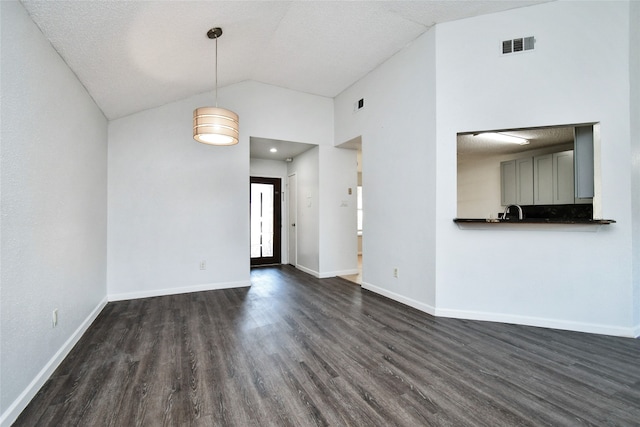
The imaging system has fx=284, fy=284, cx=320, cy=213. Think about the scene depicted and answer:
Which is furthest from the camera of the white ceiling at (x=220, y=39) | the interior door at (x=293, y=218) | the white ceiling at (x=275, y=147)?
the interior door at (x=293, y=218)

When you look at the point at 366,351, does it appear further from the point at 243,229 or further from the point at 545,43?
the point at 545,43

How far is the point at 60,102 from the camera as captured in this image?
7.66 ft

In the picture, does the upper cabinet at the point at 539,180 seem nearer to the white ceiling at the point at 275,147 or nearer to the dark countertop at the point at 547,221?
the dark countertop at the point at 547,221

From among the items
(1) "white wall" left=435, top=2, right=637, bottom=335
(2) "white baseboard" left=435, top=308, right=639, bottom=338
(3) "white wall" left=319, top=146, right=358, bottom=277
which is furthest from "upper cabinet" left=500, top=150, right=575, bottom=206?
(3) "white wall" left=319, top=146, right=358, bottom=277

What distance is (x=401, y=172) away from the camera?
→ 3.78 metres

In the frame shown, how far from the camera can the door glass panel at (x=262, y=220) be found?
251 inches

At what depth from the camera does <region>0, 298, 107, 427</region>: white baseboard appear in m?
1.57

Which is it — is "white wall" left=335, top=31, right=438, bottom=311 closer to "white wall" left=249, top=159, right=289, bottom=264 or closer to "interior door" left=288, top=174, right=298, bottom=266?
"interior door" left=288, top=174, right=298, bottom=266

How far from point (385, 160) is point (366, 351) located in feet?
8.52

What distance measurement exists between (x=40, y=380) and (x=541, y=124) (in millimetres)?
4747

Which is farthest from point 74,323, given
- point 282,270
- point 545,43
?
point 545,43

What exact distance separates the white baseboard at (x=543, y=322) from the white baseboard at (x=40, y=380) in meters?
3.46

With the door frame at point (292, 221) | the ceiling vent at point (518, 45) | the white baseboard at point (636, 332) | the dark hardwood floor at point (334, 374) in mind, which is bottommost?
the dark hardwood floor at point (334, 374)

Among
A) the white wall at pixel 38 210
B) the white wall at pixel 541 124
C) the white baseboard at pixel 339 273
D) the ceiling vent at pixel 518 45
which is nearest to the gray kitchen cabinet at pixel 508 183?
the white wall at pixel 541 124
